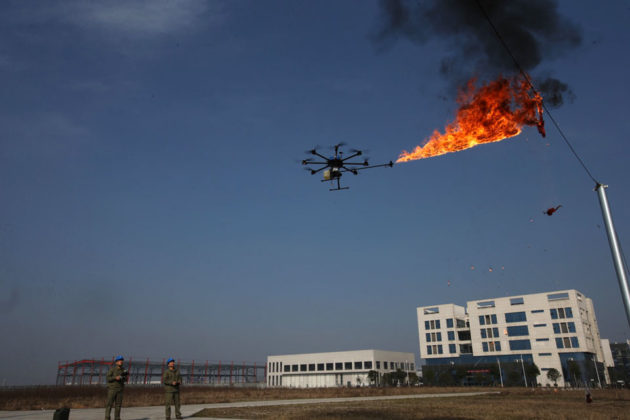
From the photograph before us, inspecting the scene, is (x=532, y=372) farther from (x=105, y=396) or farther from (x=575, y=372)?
(x=105, y=396)

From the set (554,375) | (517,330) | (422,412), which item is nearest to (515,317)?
(517,330)

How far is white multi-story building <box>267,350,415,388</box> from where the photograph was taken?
4377 inches

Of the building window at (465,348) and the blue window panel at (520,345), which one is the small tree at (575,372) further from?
the building window at (465,348)

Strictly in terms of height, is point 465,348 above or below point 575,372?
above

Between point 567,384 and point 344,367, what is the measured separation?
5374cm

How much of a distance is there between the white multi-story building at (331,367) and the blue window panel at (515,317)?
35.4 m

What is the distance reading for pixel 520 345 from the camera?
315 ft

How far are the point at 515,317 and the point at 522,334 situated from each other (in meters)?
4.12

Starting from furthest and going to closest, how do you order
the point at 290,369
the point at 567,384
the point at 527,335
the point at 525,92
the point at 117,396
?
the point at 290,369 < the point at 527,335 < the point at 567,384 < the point at 525,92 < the point at 117,396

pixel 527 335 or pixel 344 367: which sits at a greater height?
pixel 527 335

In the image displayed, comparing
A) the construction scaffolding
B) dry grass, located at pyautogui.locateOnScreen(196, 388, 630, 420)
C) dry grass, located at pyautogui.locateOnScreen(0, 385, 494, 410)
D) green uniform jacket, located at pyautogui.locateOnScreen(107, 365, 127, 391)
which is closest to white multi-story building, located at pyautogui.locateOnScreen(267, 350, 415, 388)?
the construction scaffolding

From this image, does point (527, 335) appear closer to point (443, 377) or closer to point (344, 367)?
point (443, 377)

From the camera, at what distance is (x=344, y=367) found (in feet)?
375

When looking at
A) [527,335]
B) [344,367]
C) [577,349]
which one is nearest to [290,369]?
[344,367]
